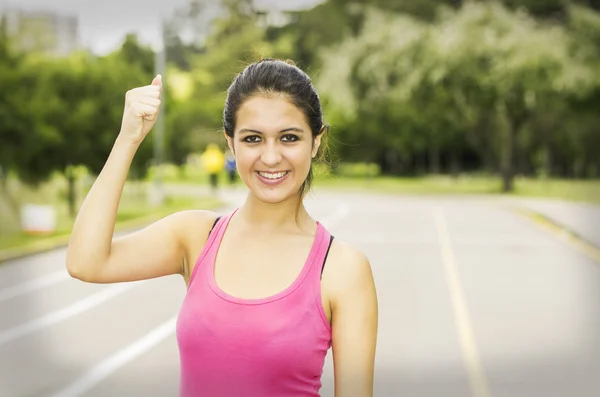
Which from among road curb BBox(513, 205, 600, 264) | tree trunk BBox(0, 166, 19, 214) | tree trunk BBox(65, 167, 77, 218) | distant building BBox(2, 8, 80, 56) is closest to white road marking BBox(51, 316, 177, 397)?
road curb BBox(513, 205, 600, 264)

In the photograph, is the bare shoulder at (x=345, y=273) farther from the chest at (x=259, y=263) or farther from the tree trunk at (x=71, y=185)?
the tree trunk at (x=71, y=185)

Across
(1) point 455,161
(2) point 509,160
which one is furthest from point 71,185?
(1) point 455,161

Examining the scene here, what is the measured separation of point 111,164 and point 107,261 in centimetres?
23

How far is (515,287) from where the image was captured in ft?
46.2

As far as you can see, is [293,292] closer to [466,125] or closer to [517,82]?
[517,82]

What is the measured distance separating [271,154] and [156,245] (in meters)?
0.37

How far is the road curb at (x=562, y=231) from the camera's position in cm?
1898

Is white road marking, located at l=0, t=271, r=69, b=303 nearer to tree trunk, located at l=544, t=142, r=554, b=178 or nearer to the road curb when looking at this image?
the road curb

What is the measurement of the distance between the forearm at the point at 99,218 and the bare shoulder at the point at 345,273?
51cm

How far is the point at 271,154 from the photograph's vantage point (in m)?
2.46

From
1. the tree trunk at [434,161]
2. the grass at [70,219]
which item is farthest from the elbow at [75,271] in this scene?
the tree trunk at [434,161]

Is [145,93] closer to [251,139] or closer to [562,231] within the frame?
[251,139]

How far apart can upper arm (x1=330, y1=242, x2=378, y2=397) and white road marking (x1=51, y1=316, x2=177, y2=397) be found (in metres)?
5.86

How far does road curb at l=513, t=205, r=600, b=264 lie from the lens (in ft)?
62.3
